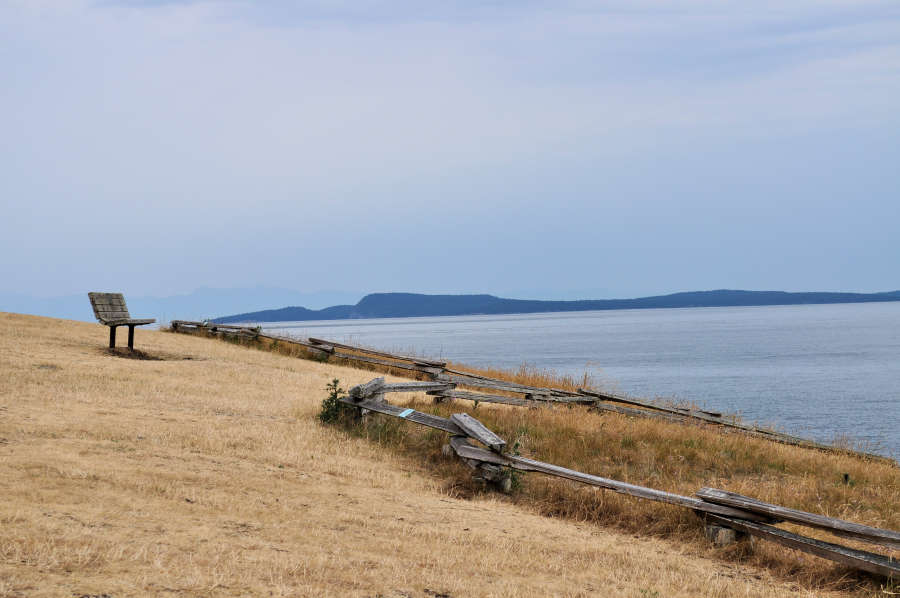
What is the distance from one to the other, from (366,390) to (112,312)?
9.03 m

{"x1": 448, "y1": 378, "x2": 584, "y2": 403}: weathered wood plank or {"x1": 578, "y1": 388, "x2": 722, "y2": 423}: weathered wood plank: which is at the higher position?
{"x1": 448, "y1": 378, "x2": 584, "y2": 403}: weathered wood plank

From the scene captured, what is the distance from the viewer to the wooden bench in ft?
58.7

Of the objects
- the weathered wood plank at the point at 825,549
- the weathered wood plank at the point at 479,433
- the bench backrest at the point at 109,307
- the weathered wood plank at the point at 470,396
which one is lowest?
the weathered wood plank at the point at 825,549

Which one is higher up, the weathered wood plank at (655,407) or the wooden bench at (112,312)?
the wooden bench at (112,312)

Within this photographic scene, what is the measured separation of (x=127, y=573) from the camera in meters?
5.49

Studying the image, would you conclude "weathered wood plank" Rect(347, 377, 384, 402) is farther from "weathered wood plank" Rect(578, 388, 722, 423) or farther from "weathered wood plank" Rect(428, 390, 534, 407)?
"weathered wood plank" Rect(578, 388, 722, 423)

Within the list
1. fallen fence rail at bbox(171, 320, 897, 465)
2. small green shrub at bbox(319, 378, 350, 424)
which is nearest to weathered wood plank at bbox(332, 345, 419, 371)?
fallen fence rail at bbox(171, 320, 897, 465)

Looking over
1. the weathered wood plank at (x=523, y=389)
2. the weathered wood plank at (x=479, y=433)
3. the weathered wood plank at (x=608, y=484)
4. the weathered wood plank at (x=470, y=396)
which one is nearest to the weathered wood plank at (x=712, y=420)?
the weathered wood plank at (x=523, y=389)

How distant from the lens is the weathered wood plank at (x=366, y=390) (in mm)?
12555

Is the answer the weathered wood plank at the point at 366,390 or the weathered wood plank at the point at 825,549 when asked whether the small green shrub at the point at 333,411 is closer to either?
the weathered wood plank at the point at 366,390

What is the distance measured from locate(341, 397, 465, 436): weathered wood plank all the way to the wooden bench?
777 centimetres

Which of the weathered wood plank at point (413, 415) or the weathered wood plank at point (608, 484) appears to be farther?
the weathered wood plank at point (413, 415)

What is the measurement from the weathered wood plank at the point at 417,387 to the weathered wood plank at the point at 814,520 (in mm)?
6244

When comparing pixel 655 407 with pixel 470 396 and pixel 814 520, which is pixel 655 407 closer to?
pixel 470 396
